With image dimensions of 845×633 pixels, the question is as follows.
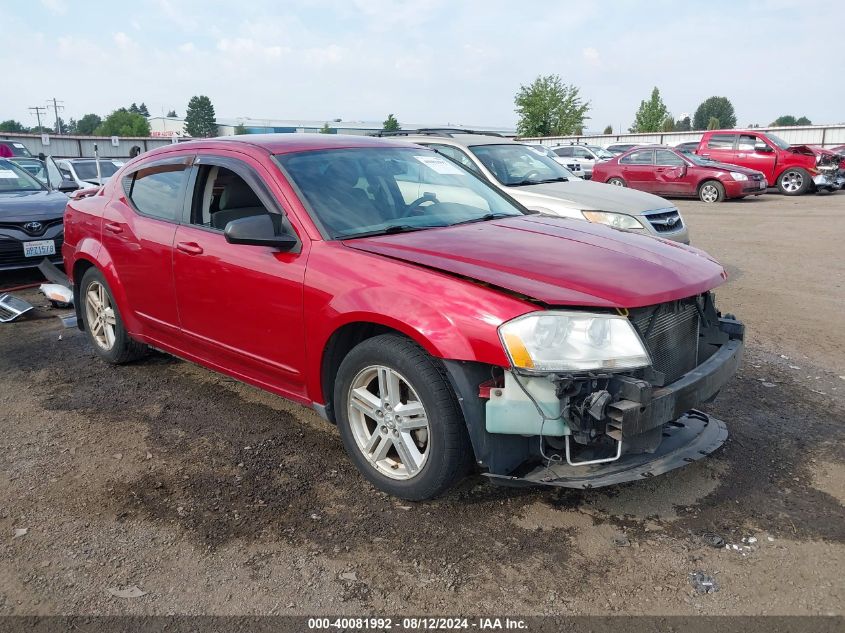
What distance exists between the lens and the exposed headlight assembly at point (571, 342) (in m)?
2.92

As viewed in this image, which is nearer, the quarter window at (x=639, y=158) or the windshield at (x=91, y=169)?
the windshield at (x=91, y=169)

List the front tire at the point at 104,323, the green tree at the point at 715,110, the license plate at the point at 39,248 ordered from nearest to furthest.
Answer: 1. the front tire at the point at 104,323
2. the license plate at the point at 39,248
3. the green tree at the point at 715,110

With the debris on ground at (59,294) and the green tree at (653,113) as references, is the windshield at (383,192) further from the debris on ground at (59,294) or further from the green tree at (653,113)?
the green tree at (653,113)

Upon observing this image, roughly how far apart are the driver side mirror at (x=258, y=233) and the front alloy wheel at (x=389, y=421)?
815 millimetres

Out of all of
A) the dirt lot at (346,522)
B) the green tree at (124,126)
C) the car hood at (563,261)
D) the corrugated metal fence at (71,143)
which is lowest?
the dirt lot at (346,522)

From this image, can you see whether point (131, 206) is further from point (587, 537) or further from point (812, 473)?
point (812, 473)

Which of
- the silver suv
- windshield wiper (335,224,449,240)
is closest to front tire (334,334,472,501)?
windshield wiper (335,224,449,240)

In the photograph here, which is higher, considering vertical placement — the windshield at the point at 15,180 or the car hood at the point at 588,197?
the windshield at the point at 15,180

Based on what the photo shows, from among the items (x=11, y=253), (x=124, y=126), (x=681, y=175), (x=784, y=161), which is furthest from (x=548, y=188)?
(x=124, y=126)

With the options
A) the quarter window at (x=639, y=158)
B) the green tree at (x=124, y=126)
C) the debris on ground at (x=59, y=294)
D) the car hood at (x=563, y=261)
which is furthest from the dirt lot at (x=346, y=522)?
the green tree at (x=124, y=126)

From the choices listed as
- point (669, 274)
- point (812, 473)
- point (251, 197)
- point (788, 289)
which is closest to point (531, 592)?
point (669, 274)

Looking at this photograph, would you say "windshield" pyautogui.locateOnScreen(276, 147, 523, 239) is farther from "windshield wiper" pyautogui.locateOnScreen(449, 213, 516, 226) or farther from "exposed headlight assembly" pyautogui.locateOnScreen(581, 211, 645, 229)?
"exposed headlight assembly" pyautogui.locateOnScreen(581, 211, 645, 229)

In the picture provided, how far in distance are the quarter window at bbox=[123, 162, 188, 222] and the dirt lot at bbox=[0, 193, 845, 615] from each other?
128 centimetres

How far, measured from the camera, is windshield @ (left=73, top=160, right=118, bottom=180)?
59.4 feet
